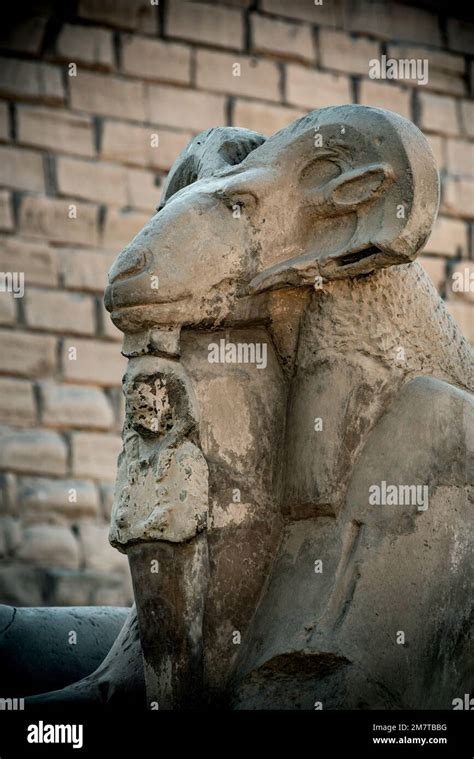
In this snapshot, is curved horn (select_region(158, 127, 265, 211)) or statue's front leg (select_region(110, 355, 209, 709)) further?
curved horn (select_region(158, 127, 265, 211))

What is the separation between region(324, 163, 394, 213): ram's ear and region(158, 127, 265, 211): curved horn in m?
0.28

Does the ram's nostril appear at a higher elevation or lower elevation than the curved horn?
lower

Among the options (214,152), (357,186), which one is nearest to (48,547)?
(214,152)

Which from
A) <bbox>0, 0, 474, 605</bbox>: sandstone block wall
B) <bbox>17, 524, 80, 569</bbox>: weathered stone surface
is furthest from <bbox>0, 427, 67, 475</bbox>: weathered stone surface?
<bbox>17, 524, 80, 569</bbox>: weathered stone surface

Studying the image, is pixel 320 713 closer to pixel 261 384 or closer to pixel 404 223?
pixel 261 384

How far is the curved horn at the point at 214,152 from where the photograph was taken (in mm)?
3631

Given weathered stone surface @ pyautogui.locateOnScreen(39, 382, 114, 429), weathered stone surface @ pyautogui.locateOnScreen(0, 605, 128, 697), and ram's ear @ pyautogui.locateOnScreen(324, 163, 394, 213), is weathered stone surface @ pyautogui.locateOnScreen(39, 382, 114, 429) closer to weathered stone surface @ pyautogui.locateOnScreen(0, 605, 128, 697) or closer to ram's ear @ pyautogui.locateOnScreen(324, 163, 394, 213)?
weathered stone surface @ pyautogui.locateOnScreen(0, 605, 128, 697)

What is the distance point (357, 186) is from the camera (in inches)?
133

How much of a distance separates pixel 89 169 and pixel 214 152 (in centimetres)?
598

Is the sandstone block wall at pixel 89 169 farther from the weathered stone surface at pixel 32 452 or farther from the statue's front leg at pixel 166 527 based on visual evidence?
the statue's front leg at pixel 166 527

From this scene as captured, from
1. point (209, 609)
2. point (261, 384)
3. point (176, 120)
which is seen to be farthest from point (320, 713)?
point (176, 120)

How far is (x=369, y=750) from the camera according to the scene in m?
3.01

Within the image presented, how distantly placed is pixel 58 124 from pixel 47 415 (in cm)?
164

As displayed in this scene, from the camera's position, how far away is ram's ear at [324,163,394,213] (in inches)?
131
